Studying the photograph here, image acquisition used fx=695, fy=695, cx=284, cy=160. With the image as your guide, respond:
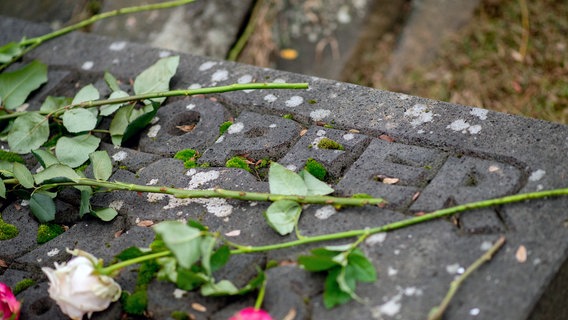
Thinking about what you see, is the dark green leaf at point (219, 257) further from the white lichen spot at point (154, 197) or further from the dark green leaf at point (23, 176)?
the dark green leaf at point (23, 176)

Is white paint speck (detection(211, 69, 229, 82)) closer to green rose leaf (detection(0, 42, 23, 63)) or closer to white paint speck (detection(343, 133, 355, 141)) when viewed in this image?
white paint speck (detection(343, 133, 355, 141))

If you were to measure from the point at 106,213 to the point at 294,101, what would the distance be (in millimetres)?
512

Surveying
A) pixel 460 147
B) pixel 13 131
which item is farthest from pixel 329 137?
pixel 13 131

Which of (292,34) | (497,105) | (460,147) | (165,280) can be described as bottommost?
(497,105)

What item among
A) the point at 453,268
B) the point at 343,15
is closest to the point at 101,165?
the point at 453,268

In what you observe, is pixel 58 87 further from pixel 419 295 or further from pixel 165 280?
pixel 419 295

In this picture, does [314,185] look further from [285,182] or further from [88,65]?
[88,65]

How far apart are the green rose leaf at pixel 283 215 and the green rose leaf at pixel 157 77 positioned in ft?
1.95

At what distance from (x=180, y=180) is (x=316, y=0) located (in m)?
1.60

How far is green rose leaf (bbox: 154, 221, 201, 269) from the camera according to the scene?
1.14 metres

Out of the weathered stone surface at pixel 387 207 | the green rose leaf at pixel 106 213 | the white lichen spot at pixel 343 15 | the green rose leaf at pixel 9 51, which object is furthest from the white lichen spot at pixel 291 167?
the white lichen spot at pixel 343 15

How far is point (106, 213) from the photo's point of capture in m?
1.49

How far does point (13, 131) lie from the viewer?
178 centimetres

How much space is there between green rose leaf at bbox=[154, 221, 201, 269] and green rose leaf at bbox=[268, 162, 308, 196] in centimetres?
23
